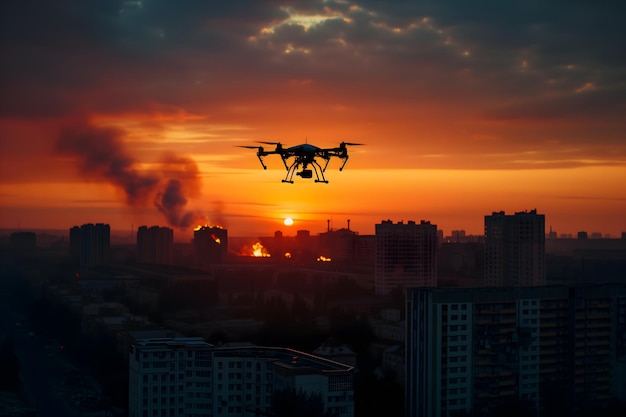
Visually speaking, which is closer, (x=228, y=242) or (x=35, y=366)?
(x=35, y=366)

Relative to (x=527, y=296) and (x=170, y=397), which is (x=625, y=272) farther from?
(x=170, y=397)

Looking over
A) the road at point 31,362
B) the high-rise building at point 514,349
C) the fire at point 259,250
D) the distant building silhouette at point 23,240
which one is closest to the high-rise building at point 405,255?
the road at point 31,362

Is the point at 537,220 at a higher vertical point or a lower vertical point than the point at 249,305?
higher

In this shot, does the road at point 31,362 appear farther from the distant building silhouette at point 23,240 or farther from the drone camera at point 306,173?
the drone camera at point 306,173

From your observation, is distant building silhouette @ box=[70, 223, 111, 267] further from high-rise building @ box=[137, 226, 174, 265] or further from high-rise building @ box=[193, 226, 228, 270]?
high-rise building @ box=[193, 226, 228, 270]

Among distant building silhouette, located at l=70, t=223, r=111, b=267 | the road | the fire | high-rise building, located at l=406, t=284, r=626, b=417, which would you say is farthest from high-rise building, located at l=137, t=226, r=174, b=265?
high-rise building, located at l=406, t=284, r=626, b=417

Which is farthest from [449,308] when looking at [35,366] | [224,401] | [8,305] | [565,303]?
[8,305]

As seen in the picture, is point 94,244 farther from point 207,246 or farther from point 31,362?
point 31,362
